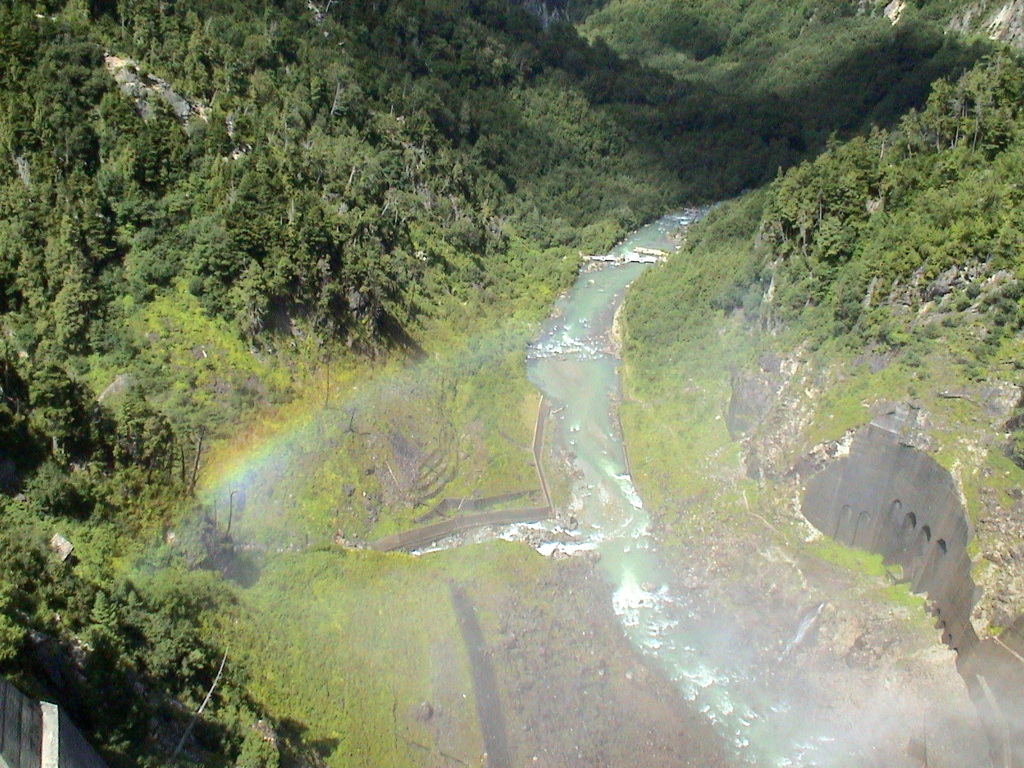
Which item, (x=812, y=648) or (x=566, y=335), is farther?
(x=566, y=335)

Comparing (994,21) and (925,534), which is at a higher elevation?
(994,21)

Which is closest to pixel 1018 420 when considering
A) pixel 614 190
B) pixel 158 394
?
pixel 158 394

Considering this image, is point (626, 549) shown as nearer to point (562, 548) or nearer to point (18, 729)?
point (562, 548)

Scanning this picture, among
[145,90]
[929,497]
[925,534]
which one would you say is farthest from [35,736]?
[145,90]

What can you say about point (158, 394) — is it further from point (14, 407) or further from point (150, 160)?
point (150, 160)

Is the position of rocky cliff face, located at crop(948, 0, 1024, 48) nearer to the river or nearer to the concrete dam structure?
the river
